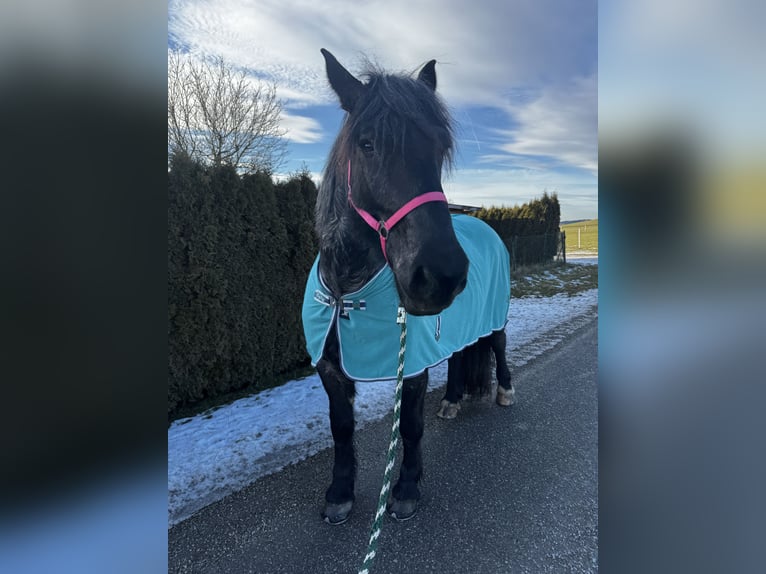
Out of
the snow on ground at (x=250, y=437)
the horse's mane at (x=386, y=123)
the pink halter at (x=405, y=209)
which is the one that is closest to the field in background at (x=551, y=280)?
the snow on ground at (x=250, y=437)

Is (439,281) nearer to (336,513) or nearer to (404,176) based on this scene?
(404,176)

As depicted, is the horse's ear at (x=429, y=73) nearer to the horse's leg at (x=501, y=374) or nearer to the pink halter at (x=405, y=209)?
the pink halter at (x=405, y=209)

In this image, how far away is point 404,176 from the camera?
1.57 m

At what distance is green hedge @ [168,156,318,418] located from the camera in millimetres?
3594

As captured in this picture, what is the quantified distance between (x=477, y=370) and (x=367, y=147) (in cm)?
256

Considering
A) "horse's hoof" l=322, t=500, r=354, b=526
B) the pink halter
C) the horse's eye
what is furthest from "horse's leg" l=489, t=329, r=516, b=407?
the horse's eye

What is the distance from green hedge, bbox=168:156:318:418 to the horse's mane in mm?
2074
